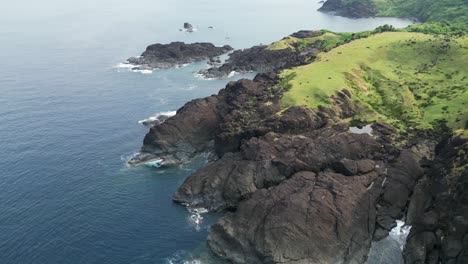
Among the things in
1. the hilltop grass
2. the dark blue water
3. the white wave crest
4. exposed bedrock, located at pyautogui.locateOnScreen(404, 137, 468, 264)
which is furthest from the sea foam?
exposed bedrock, located at pyautogui.locateOnScreen(404, 137, 468, 264)

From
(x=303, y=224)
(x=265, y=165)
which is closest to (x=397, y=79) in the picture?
(x=265, y=165)

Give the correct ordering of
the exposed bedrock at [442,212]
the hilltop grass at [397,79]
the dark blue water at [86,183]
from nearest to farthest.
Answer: the exposed bedrock at [442,212] → the dark blue water at [86,183] → the hilltop grass at [397,79]

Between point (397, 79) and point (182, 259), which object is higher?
point (397, 79)

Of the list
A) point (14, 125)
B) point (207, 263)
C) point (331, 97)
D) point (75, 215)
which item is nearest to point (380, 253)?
point (207, 263)

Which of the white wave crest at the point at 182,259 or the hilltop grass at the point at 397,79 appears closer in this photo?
the white wave crest at the point at 182,259

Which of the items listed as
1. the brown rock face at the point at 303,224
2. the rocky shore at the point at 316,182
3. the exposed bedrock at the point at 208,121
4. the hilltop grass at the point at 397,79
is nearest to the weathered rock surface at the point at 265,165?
the rocky shore at the point at 316,182

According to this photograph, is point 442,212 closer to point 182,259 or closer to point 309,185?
point 309,185

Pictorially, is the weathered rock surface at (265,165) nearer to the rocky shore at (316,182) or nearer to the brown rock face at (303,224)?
the rocky shore at (316,182)

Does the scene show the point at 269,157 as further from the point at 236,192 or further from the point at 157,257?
the point at 157,257
